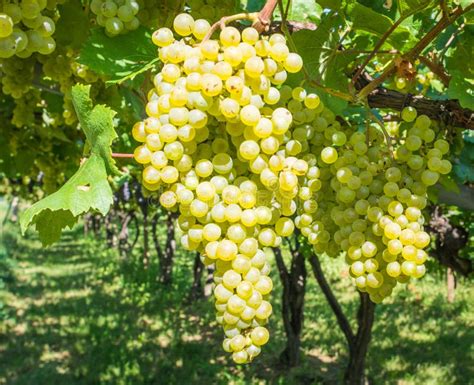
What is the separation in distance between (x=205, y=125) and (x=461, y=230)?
4964 millimetres

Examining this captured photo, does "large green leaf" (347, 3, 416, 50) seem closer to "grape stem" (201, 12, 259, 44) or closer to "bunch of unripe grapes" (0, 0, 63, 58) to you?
"grape stem" (201, 12, 259, 44)

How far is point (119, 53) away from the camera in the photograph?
1.34 m

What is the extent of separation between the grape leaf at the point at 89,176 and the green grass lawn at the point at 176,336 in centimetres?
641

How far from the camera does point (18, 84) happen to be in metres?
2.18

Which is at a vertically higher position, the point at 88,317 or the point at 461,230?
the point at 461,230

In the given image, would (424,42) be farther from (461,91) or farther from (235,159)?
(235,159)

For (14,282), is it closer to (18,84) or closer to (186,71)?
(18,84)

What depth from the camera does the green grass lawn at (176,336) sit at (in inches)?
287

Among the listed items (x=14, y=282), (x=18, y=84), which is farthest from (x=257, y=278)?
(x=14, y=282)

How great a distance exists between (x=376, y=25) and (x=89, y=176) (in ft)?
2.71

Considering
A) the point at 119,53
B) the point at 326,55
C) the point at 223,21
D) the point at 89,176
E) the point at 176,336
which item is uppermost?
the point at 326,55

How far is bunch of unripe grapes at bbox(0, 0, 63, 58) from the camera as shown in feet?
3.64

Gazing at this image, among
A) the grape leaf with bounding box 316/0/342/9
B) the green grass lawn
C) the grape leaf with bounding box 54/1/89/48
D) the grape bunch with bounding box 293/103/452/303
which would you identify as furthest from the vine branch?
the green grass lawn

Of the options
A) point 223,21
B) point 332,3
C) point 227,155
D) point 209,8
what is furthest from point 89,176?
point 332,3
